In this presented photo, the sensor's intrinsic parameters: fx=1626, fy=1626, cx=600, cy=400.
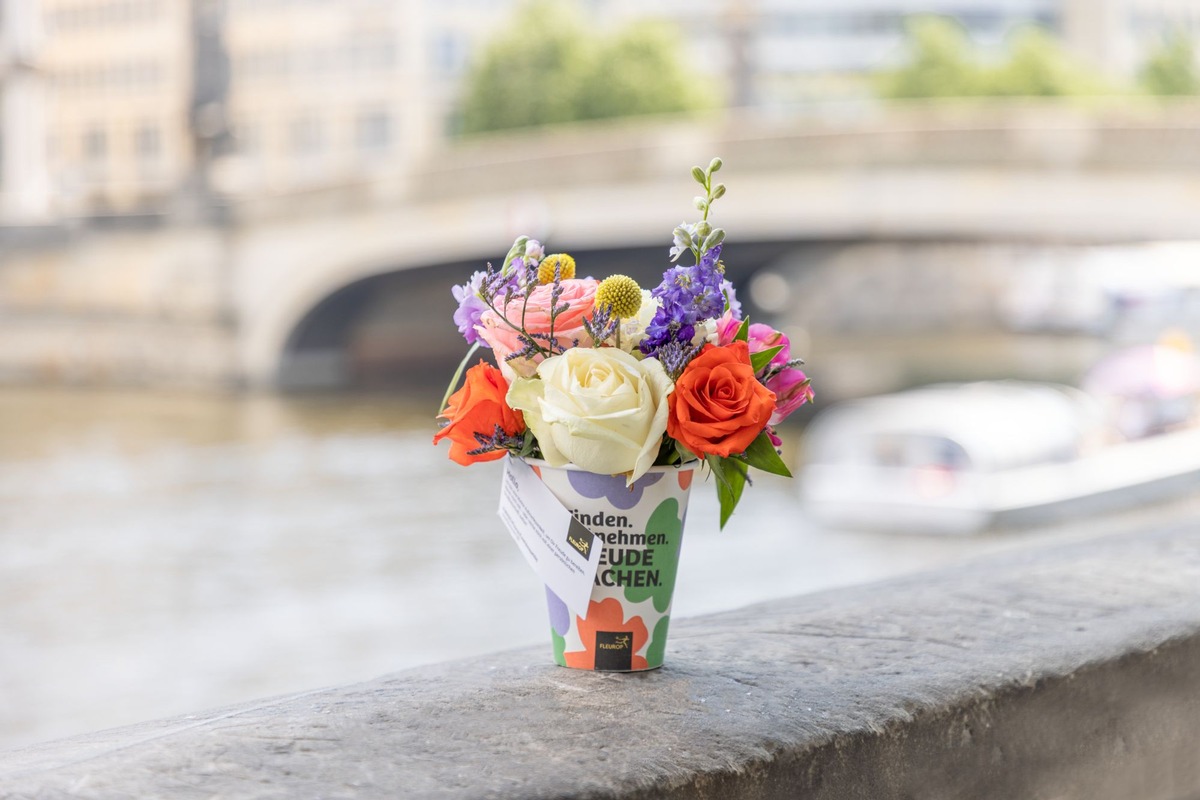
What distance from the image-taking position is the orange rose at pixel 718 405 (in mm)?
1525

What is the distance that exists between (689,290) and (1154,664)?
2.34 ft

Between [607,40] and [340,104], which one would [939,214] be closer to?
[607,40]

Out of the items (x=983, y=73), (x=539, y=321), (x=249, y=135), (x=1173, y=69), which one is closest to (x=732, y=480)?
(x=539, y=321)

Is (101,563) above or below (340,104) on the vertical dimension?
below

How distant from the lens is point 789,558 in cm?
1109

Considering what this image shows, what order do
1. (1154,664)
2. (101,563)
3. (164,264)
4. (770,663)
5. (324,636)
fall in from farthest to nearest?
(164,264), (101,563), (324,636), (1154,664), (770,663)

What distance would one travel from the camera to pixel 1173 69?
3319cm

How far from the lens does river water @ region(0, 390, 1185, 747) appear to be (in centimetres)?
827

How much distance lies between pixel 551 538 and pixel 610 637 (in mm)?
124

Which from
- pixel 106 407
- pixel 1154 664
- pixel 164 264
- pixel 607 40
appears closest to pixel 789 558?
pixel 1154 664

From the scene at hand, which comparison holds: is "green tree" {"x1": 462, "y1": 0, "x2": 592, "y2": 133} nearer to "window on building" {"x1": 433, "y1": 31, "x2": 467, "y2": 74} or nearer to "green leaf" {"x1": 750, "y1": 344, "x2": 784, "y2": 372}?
"window on building" {"x1": 433, "y1": 31, "x2": 467, "y2": 74}

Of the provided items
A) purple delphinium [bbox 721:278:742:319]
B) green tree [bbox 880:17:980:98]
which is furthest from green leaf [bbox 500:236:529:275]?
green tree [bbox 880:17:980:98]

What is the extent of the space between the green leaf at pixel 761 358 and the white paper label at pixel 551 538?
23 cm

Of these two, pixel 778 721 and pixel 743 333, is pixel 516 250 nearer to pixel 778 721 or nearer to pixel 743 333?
pixel 743 333
